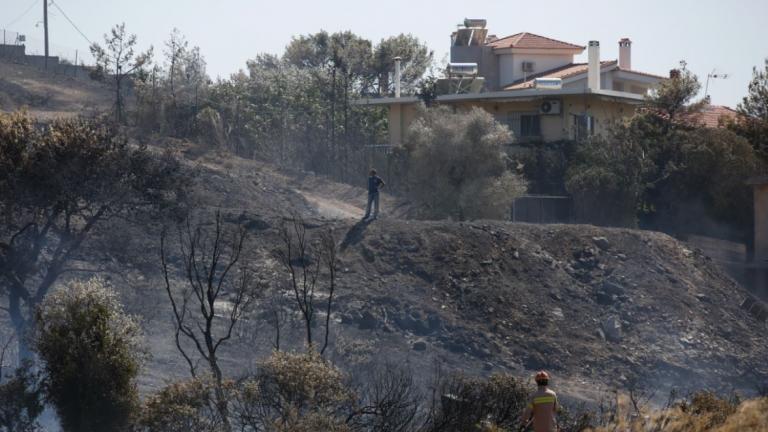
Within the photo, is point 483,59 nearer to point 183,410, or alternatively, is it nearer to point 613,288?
point 613,288

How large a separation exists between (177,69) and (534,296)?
107 ft

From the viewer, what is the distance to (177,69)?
56.2 m

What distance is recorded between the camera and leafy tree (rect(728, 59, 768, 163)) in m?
43.2

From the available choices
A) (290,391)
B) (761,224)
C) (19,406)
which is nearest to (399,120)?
(761,224)

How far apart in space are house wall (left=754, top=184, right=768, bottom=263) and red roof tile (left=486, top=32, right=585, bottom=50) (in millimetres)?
17414

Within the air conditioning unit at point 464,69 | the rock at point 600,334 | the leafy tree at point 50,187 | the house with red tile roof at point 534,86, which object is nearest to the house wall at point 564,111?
the house with red tile roof at point 534,86

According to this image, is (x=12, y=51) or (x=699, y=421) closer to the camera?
(x=699, y=421)

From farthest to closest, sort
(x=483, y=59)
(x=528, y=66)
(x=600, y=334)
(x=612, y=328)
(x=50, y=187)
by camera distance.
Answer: (x=483, y=59)
(x=528, y=66)
(x=612, y=328)
(x=600, y=334)
(x=50, y=187)

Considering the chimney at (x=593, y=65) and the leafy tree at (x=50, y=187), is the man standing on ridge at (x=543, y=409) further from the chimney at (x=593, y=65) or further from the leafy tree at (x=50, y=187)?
the chimney at (x=593, y=65)

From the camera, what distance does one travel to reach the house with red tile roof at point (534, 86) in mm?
44531

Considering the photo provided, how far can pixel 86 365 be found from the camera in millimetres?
14625

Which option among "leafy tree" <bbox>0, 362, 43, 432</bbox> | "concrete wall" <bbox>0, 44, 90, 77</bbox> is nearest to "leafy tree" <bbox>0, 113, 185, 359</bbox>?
"leafy tree" <bbox>0, 362, 43, 432</bbox>

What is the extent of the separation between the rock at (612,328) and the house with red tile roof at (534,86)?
54.8ft

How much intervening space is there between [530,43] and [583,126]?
9672mm
